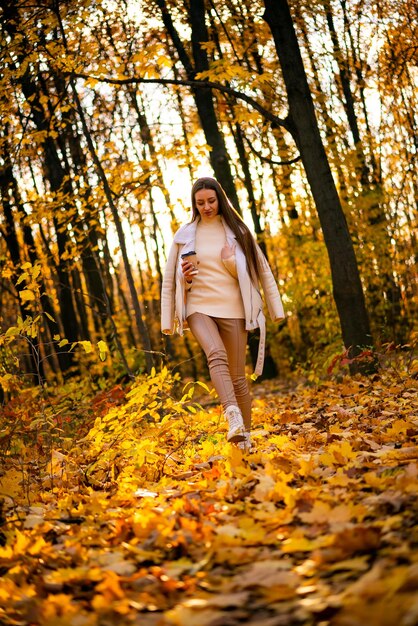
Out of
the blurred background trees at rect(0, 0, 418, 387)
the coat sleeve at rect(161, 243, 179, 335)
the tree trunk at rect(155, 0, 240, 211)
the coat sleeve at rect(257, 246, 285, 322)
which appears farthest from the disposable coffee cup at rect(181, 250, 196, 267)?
the tree trunk at rect(155, 0, 240, 211)

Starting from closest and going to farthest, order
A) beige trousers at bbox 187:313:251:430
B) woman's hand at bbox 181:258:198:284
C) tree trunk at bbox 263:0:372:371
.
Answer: beige trousers at bbox 187:313:251:430
woman's hand at bbox 181:258:198:284
tree trunk at bbox 263:0:372:371

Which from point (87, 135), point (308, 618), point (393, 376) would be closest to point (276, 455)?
point (308, 618)

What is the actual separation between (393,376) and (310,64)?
13.2 metres

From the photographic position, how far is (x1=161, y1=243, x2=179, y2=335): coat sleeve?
5539 millimetres

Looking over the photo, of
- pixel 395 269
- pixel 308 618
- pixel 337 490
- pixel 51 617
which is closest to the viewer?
pixel 308 618

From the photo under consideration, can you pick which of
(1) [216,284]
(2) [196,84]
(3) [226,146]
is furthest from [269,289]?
(3) [226,146]

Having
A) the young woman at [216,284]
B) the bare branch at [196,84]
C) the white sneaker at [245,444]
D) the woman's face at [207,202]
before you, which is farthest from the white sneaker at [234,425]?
the bare branch at [196,84]

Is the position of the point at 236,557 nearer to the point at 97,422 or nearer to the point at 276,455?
the point at 276,455

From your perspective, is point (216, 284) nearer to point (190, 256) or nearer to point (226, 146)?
point (190, 256)

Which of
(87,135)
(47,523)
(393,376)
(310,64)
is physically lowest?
(393,376)

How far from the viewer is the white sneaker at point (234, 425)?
192 inches

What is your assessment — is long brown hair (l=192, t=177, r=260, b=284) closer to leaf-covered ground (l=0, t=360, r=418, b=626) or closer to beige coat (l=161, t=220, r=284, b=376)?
beige coat (l=161, t=220, r=284, b=376)

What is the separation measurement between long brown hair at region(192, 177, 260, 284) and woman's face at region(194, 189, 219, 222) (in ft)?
0.11

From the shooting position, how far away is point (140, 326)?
967cm
